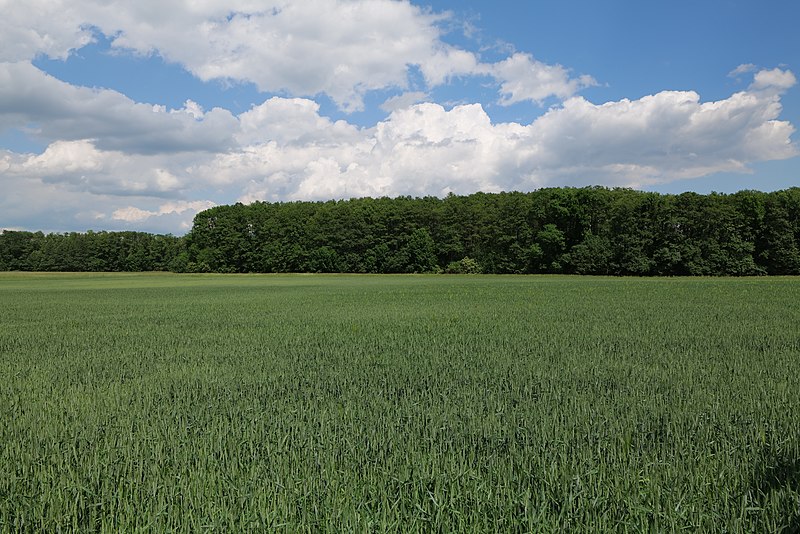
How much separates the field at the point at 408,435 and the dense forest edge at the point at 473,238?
64.5 metres

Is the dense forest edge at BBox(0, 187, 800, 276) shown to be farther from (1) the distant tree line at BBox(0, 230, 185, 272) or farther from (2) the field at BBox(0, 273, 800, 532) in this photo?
(2) the field at BBox(0, 273, 800, 532)

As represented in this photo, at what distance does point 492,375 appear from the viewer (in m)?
9.98

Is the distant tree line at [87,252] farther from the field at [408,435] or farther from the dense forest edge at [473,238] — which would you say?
the field at [408,435]

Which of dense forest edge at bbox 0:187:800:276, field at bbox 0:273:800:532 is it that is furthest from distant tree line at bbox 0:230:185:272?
field at bbox 0:273:800:532

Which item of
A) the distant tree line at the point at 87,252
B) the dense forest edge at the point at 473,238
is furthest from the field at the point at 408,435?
the distant tree line at the point at 87,252

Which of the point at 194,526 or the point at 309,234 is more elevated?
the point at 309,234

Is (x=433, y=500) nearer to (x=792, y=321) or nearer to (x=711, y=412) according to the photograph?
(x=711, y=412)

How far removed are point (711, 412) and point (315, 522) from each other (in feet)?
18.5

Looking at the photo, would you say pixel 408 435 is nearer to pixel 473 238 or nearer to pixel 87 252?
pixel 473 238

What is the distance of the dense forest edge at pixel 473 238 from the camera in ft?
233

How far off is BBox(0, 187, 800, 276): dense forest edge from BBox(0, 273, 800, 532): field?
64481 millimetres

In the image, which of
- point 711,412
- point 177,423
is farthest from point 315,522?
point 711,412

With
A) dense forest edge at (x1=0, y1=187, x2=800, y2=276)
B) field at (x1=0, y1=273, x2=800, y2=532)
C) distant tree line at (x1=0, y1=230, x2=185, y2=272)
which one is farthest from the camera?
distant tree line at (x1=0, y1=230, x2=185, y2=272)

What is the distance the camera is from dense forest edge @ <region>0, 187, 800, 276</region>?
233 ft
